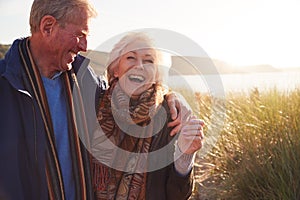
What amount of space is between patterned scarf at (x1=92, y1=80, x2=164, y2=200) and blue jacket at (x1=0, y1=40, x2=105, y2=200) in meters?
0.41

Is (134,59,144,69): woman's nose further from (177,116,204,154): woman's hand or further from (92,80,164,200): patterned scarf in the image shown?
(177,116,204,154): woman's hand

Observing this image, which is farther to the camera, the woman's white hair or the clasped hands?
the woman's white hair

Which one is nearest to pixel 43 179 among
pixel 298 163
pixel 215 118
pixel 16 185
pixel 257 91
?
pixel 16 185

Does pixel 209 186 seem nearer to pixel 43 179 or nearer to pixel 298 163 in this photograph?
pixel 298 163

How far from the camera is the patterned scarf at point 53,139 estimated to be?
245 cm

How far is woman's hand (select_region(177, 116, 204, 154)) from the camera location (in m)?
2.54

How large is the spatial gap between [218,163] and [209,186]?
0.99 ft

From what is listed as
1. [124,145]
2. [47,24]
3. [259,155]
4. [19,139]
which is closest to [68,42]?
[47,24]

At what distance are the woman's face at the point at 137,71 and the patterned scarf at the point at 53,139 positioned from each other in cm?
27

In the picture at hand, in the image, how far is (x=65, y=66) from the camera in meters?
2.50

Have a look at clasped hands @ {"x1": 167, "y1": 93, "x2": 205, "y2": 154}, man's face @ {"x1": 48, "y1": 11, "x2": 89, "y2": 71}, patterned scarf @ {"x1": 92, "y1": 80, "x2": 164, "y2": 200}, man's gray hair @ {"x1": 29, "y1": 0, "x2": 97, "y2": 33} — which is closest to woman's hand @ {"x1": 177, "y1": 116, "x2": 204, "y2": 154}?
clasped hands @ {"x1": 167, "y1": 93, "x2": 205, "y2": 154}

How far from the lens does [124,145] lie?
108 inches

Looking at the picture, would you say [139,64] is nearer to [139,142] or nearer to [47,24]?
[139,142]

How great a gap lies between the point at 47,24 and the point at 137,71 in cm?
54
